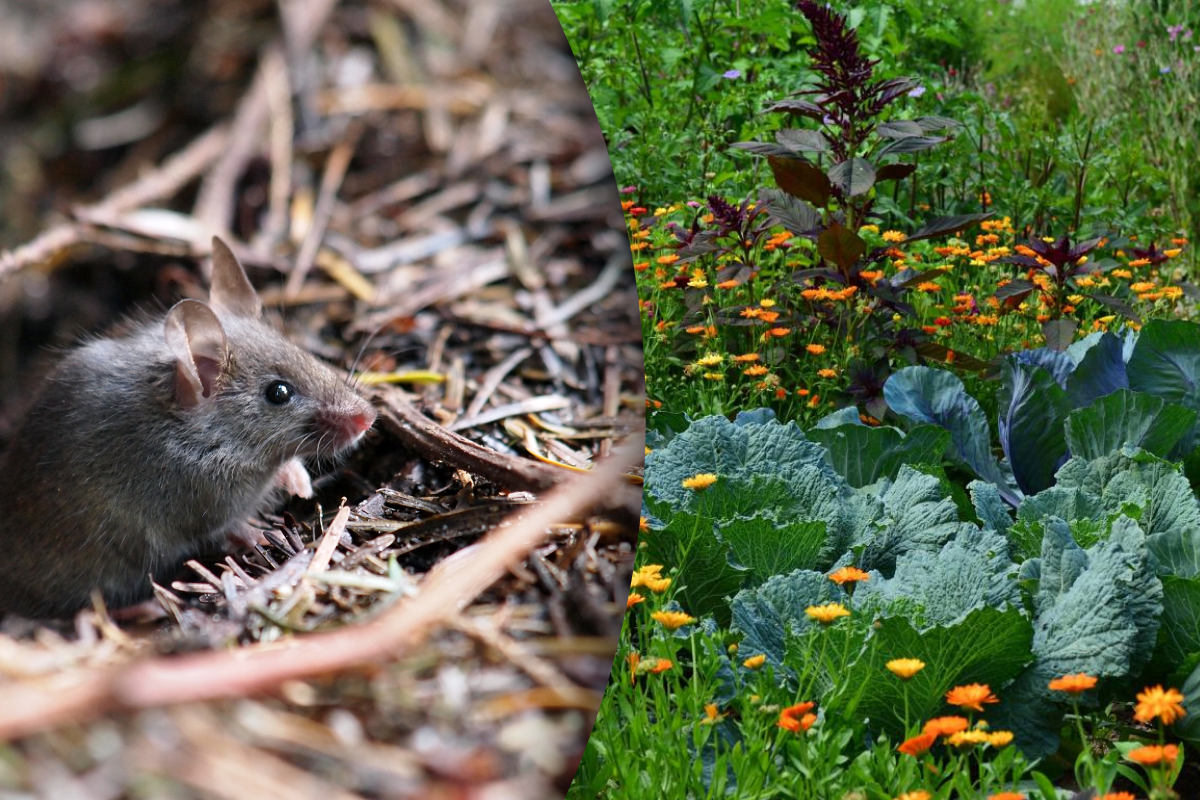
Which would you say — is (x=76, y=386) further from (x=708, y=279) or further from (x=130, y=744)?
(x=708, y=279)

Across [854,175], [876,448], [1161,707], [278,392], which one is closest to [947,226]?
[854,175]

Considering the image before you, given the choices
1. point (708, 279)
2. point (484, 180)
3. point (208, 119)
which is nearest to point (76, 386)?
point (208, 119)

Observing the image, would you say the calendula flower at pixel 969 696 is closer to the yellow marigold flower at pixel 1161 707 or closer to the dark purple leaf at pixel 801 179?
the yellow marigold flower at pixel 1161 707

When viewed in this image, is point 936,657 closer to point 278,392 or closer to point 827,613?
point 827,613

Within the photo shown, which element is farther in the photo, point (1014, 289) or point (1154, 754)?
point (1014, 289)

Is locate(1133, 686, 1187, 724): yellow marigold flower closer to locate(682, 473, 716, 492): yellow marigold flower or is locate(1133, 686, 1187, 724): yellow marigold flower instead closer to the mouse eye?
locate(682, 473, 716, 492): yellow marigold flower

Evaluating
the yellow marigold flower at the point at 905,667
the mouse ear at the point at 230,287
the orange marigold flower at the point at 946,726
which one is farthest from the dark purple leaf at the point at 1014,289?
the mouse ear at the point at 230,287
